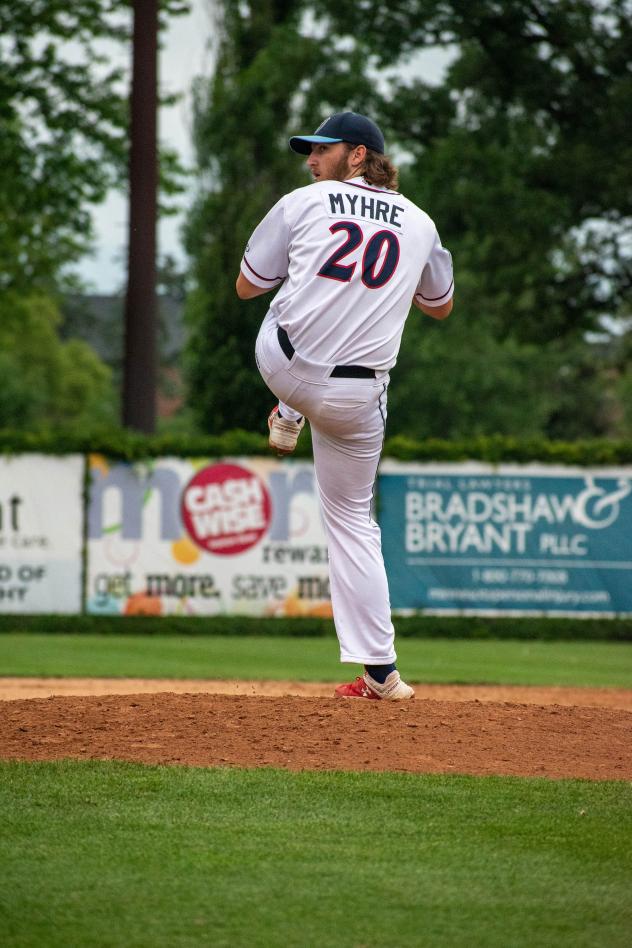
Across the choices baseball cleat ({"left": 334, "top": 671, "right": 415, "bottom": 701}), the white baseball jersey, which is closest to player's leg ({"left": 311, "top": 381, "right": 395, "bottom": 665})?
baseball cleat ({"left": 334, "top": 671, "right": 415, "bottom": 701})

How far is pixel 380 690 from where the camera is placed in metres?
5.55

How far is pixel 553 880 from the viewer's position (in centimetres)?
331

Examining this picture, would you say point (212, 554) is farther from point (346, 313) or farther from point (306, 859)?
point (306, 859)

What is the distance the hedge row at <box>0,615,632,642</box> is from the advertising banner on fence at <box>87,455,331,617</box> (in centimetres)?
12

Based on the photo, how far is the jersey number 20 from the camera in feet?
16.4

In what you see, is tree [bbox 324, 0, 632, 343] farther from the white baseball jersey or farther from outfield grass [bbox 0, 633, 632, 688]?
the white baseball jersey

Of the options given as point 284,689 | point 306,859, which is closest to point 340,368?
point 306,859

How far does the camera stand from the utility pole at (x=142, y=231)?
1736 cm

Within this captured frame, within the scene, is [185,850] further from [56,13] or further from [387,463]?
[56,13]

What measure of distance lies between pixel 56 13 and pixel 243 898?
2440 cm

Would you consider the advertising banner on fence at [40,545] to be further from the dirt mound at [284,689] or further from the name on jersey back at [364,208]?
the name on jersey back at [364,208]

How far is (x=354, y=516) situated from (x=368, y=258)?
1.11m

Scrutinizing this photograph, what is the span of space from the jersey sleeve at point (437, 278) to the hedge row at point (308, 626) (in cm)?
1033

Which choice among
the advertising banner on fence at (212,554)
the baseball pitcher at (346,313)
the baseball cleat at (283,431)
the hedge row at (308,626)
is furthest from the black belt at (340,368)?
the hedge row at (308,626)
